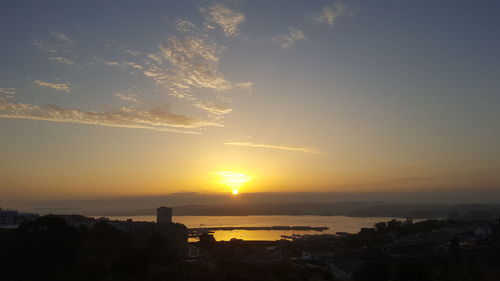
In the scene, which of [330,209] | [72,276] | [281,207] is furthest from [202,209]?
[72,276]

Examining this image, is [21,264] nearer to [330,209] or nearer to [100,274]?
[100,274]

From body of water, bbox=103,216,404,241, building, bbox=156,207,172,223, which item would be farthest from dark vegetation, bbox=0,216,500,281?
body of water, bbox=103,216,404,241

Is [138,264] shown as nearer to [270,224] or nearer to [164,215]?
[164,215]

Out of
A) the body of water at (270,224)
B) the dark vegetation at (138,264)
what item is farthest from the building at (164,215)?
the dark vegetation at (138,264)

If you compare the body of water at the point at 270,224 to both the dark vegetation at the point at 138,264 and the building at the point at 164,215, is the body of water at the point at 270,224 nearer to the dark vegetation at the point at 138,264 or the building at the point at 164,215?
the building at the point at 164,215

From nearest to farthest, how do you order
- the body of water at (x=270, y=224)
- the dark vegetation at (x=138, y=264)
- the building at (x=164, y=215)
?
the dark vegetation at (x=138, y=264), the building at (x=164, y=215), the body of water at (x=270, y=224)

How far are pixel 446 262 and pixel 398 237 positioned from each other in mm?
14057

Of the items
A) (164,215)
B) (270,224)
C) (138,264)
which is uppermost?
(164,215)

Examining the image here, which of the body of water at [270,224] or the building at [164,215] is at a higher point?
the building at [164,215]

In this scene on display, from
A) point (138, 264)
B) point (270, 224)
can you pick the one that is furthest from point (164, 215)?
point (270, 224)

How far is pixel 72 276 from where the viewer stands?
11555 mm

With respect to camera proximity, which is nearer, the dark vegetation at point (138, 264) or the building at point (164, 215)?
the dark vegetation at point (138, 264)

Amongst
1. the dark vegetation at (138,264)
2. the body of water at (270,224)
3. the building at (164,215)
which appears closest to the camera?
the dark vegetation at (138,264)

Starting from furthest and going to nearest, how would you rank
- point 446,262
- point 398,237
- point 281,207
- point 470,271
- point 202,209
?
point 281,207
point 202,209
point 398,237
point 446,262
point 470,271
